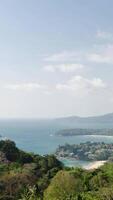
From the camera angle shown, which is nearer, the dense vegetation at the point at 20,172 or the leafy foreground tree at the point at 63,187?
the leafy foreground tree at the point at 63,187

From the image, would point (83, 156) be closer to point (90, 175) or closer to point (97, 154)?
point (97, 154)

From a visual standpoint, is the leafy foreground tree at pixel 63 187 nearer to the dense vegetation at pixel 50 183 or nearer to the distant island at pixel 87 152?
the dense vegetation at pixel 50 183

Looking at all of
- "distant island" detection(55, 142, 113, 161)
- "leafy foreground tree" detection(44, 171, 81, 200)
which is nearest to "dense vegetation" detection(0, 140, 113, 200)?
"leafy foreground tree" detection(44, 171, 81, 200)

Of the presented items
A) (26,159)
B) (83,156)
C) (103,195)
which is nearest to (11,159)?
(26,159)

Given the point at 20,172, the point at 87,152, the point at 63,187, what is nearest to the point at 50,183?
the point at 20,172

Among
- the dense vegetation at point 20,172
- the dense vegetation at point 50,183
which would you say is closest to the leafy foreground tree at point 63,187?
the dense vegetation at point 50,183

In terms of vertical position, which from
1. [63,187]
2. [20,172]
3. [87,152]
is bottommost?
[63,187]

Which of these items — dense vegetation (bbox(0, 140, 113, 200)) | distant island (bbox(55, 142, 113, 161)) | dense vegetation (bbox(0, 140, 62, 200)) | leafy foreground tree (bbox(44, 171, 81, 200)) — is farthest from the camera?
distant island (bbox(55, 142, 113, 161))

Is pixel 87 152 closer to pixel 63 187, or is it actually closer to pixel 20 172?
pixel 20 172

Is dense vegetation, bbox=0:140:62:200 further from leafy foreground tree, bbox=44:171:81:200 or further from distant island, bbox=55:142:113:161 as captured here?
distant island, bbox=55:142:113:161
